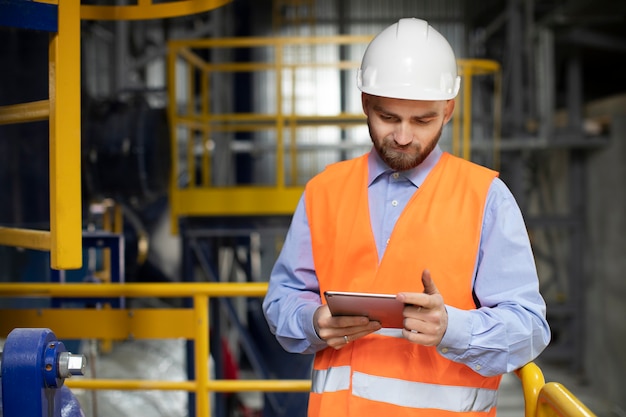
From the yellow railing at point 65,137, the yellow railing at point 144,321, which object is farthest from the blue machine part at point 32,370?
the yellow railing at point 144,321

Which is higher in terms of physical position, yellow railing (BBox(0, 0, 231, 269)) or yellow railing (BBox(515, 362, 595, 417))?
yellow railing (BBox(0, 0, 231, 269))

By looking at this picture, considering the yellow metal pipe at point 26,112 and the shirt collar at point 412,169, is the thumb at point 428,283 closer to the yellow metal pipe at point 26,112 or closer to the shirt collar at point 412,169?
the shirt collar at point 412,169

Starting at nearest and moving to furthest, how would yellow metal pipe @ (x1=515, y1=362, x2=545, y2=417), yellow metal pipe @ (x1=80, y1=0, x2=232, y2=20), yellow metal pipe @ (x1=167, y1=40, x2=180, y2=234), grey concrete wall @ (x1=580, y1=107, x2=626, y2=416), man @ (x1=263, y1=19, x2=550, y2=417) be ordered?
1. man @ (x1=263, y1=19, x2=550, y2=417)
2. yellow metal pipe @ (x1=515, y1=362, x2=545, y2=417)
3. yellow metal pipe @ (x1=80, y1=0, x2=232, y2=20)
4. yellow metal pipe @ (x1=167, y1=40, x2=180, y2=234)
5. grey concrete wall @ (x1=580, y1=107, x2=626, y2=416)

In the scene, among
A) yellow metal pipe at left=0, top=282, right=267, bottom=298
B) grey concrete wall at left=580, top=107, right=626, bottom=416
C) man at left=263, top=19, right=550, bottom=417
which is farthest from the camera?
grey concrete wall at left=580, top=107, right=626, bottom=416

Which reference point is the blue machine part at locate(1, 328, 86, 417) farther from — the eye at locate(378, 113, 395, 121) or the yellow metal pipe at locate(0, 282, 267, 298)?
the yellow metal pipe at locate(0, 282, 267, 298)

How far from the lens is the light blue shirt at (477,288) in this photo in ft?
5.95

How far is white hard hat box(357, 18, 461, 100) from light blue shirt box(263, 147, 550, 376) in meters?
0.20

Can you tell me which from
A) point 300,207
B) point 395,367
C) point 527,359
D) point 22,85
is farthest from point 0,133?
point 527,359

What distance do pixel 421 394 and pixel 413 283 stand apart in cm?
30

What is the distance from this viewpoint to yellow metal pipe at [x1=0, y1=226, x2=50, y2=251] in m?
2.05

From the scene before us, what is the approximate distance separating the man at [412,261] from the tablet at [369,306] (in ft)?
0.09

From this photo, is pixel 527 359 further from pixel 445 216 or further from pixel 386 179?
pixel 386 179

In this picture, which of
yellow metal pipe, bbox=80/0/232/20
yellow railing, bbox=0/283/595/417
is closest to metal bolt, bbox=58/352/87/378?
yellow metal pipe, bbox=80/0/232/20

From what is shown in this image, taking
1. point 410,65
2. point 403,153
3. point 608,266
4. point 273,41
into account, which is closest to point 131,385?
point 403,153
